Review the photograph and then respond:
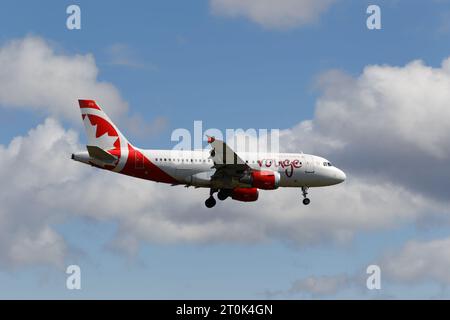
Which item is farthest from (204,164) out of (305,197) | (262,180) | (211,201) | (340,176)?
(340,176)

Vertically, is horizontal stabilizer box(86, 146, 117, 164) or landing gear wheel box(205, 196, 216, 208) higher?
horizontal stabilizer box(86, 146, 117, 164)

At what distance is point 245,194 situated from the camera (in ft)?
291

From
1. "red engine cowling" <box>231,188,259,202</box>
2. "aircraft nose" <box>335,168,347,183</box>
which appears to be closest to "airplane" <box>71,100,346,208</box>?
"red engine cowling" <box>231,188,259,202</box>

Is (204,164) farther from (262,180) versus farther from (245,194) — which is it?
(245,194)

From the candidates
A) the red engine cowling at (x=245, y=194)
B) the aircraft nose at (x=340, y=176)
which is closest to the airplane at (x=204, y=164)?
the red engine cowling at (x=245, y=194)

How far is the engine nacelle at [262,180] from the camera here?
273 ft

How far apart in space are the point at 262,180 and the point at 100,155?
16442 mm

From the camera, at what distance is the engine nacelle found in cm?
8331

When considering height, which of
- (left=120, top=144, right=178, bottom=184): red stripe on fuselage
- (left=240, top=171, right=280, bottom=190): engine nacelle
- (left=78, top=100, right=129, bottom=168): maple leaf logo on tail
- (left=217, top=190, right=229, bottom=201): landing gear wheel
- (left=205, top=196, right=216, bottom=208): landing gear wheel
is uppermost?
(left=78, top=100, right=129, bottom=168): maple leaf logo on tail

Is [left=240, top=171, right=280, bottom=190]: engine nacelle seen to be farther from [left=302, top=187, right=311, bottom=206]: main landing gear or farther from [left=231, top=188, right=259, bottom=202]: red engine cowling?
[left=302, top=187, right=311, bottom=206]: main landing gear

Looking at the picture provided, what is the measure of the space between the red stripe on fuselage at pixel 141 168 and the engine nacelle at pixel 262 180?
7.71 meters
